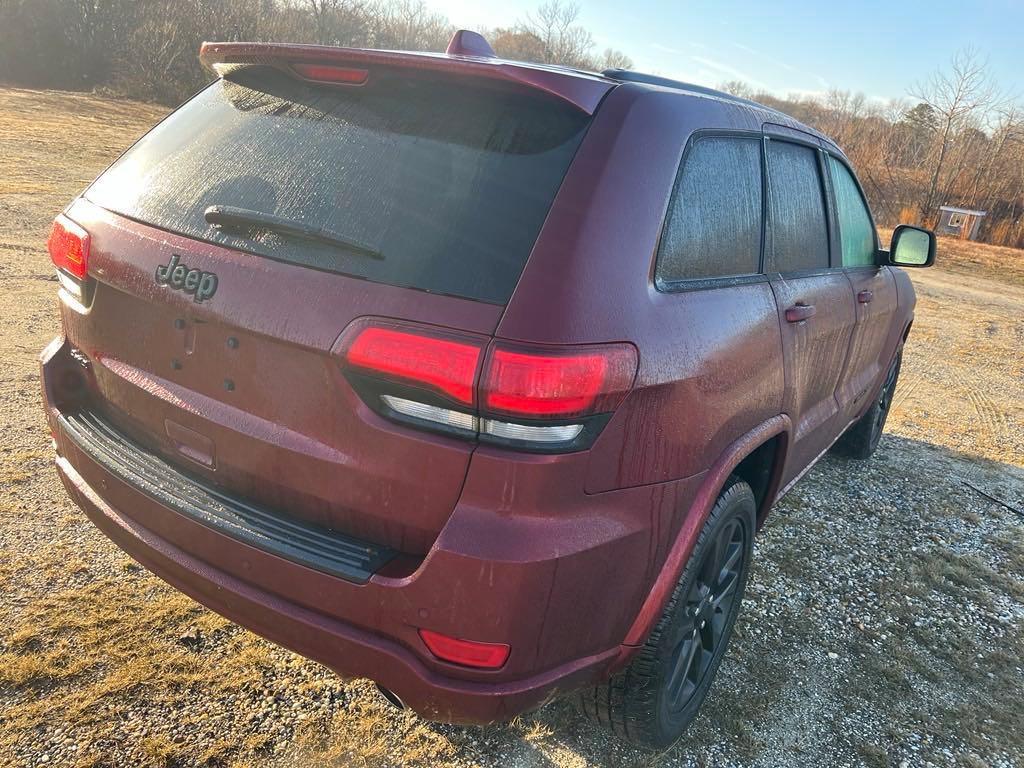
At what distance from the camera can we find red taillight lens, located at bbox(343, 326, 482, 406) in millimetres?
1481

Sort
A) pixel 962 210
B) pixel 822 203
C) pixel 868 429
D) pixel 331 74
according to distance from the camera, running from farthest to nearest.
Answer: pixel 962 210 → pixel 868 429 → pixel 822 203 → pixel 331 74

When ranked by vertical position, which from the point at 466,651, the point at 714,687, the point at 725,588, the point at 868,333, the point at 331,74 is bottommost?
the point at 714,687

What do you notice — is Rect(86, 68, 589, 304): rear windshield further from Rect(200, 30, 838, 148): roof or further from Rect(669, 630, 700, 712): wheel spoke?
Rect(669, 630, 700, 712): wheel spoke

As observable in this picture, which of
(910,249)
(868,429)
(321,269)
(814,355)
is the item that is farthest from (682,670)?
(868,429)

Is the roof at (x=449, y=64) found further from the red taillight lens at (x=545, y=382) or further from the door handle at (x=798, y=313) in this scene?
the door handle at (x=798, y=313)

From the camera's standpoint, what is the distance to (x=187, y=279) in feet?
5.80

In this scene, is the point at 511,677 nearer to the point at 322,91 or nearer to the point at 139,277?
the point at 139,277

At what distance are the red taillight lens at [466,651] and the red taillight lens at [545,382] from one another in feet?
1.68

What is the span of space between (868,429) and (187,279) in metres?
4.29

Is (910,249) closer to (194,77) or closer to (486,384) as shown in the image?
(486,384)

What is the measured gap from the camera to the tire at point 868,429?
15.2ft

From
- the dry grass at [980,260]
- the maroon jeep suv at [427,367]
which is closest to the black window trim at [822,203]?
the maroon jeep suv at [427,367]

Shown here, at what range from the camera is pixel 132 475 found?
1.91 meters

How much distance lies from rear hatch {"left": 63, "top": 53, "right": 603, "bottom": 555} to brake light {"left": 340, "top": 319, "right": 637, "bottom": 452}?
1.5 inches
